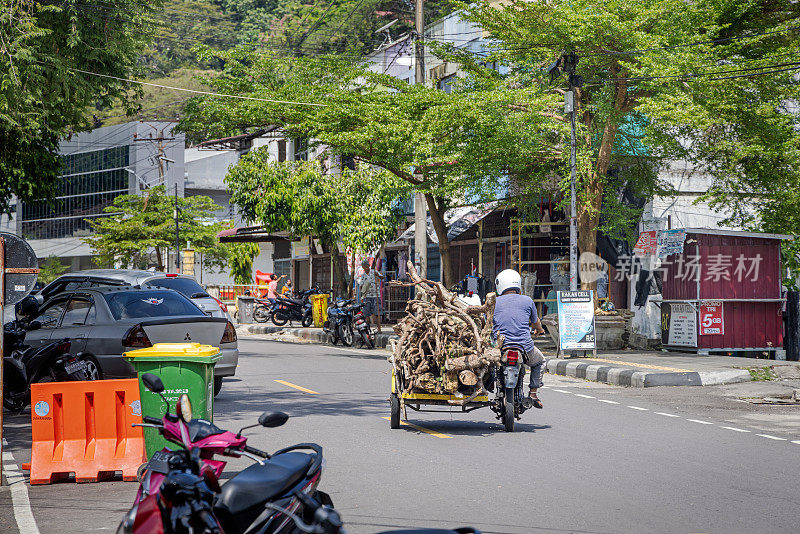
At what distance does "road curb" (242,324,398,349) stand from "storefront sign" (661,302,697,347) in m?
7.45

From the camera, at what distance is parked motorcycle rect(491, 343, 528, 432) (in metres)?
10.8

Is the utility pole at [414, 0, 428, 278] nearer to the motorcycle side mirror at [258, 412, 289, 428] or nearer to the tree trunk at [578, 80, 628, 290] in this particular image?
the tree trunk at [578, 80, 628, 290]

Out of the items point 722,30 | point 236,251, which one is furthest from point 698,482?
point 236,251

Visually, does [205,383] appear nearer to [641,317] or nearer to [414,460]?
[414,460]

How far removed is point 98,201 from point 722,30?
60.0 m

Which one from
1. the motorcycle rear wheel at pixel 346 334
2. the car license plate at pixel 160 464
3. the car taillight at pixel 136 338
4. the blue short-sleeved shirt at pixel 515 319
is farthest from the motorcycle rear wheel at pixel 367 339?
the car license plate at pixel 160 464

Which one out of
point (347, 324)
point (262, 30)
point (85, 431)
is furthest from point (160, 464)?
point (262, 30)

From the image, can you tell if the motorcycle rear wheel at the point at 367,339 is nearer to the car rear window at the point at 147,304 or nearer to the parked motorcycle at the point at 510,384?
the car rear window at the point at 147,304

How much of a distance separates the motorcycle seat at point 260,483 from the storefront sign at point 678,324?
18.3 meters

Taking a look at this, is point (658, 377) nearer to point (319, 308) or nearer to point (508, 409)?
point (508, 409)

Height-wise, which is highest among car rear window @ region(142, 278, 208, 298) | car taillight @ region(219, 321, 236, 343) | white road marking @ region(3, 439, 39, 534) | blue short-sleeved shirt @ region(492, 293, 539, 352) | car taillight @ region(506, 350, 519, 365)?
car rear window @ region(142, 278, 208, 298)

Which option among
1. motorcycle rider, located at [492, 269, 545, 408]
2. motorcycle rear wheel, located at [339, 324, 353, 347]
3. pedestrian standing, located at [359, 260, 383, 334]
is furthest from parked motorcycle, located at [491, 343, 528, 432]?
motorcycle rear wheel, located at [339, 324, 353, 347]

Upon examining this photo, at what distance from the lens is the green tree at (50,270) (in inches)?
2508

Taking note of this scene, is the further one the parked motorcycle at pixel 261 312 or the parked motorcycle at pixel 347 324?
the parked motorcycle at pixel 261 312
